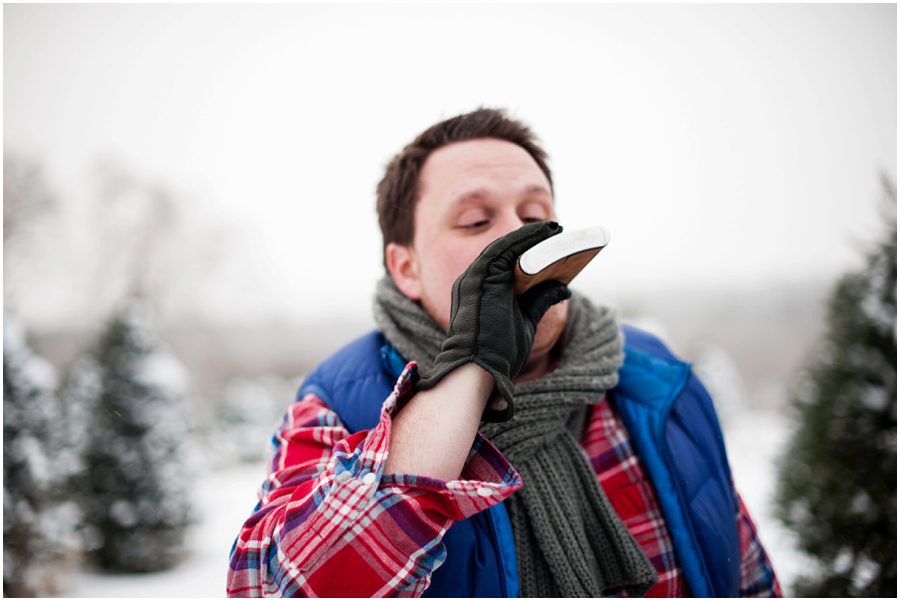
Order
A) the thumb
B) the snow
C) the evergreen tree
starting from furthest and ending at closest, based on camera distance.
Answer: the evergreen tree < the snow < the thumb

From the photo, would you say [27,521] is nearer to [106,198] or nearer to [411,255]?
[411,255]

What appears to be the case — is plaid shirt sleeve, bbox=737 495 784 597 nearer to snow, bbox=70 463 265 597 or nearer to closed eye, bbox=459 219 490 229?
closed eye, bbox=459 219 490 229

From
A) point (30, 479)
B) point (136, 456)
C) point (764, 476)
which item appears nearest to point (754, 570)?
point (30, 479)

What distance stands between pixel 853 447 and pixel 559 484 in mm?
3055

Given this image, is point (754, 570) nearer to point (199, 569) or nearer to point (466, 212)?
point (466, 212)

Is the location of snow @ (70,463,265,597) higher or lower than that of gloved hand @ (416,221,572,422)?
lower

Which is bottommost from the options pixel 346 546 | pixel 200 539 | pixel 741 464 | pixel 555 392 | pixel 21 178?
pixel 741 464

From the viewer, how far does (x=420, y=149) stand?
63.1 inches

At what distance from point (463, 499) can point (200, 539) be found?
249 inches

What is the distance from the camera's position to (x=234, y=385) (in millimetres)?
13781

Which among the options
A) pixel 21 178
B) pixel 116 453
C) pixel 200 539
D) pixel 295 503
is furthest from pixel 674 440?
pixel 21 178

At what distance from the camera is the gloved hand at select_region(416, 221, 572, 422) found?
1.05 metres

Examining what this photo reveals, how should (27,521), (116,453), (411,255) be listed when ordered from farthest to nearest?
(116,453) < (27,521) < (411,255)

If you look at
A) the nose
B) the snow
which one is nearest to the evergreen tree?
the snow
